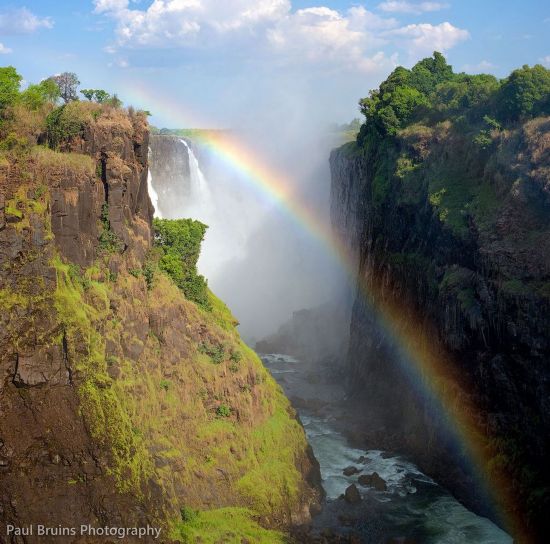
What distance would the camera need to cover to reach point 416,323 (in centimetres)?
4103

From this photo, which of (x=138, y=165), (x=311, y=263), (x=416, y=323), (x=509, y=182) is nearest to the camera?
(x=138, y=165)

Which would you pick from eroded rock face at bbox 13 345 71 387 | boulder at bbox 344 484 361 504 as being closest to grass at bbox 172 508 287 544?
boulder at bbox 344 484 361 504

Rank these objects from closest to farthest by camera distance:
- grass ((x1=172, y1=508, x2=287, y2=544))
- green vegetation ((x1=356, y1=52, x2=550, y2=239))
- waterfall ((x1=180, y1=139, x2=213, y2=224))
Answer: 1. grass ((x1=172, y1=508, x2=287, y2=544))
2. green vegetation ((x1=356, y1=52, x2=550, y2=239))
3. waterfall ((x1=180, y1=139, x2=213, y2=224))

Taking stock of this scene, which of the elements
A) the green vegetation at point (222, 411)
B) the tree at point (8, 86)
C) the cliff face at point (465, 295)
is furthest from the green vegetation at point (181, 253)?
the cliff face at point (465, 295)

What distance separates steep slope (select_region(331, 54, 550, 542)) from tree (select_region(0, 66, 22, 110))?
24.2 meters

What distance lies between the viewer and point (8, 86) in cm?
2712

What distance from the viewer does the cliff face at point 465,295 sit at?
29922 millimetres

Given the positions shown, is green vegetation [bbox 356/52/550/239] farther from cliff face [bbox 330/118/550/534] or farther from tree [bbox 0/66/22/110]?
tree [bbox 0/66/22/110]

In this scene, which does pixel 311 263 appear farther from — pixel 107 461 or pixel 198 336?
pixel 107 461

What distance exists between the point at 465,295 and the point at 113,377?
64.0 feet

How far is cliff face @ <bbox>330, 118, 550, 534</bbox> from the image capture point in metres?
29.9

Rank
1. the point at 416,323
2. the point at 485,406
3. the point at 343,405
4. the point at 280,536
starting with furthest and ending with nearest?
the point at 343,405
the point at 416,323
the point at 485,406
the point at 280,536

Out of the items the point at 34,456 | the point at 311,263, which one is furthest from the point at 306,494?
the point at 311,263

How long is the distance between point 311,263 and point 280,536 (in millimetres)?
56744
